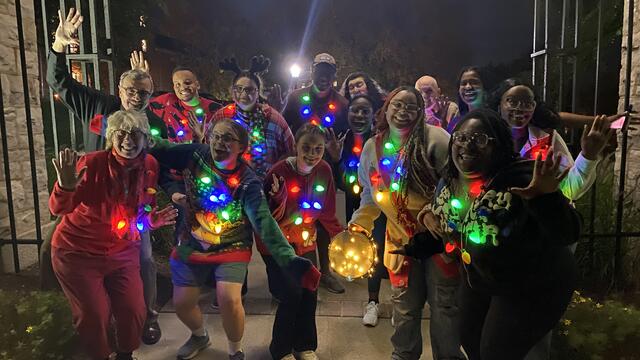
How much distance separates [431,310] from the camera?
2850 millimetres

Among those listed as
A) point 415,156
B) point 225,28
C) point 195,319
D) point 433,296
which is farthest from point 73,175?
point 225,28

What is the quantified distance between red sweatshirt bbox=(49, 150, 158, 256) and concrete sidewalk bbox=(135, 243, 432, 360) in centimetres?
95

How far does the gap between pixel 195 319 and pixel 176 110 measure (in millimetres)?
1637

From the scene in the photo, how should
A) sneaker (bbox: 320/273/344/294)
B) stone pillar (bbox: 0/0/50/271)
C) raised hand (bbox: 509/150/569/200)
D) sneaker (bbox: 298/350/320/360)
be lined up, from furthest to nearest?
sneaker (bbox: 320/273/344/294) → stone pillar (bbox: 0/0/50/271) → sneaker (bbox: 298/350/320/360) → raised hand (bbox: 509/150/569/200)

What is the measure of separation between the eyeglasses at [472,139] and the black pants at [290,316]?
1.35 meters

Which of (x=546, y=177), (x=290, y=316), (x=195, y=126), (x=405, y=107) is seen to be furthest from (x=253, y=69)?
(x=546, y=177)

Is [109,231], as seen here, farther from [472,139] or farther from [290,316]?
[472,139]

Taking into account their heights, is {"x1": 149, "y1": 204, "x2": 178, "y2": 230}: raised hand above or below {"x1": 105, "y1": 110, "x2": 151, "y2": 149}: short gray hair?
below

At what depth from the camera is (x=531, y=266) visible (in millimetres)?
2152

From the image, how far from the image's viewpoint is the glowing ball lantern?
287cm

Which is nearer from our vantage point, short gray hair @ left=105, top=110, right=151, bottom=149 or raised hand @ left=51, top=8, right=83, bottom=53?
short gray hair @ left=105, top=110, right=151, bottom=149

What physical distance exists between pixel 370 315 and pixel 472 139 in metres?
2.01

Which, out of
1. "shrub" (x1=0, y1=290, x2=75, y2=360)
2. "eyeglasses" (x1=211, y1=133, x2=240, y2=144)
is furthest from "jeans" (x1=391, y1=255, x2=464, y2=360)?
"shrub" (x1=0, y1=290, x2=75, y2=360)

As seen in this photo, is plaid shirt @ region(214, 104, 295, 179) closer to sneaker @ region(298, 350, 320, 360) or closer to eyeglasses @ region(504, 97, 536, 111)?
sneaker @ region(298, 350, 320, 360)
